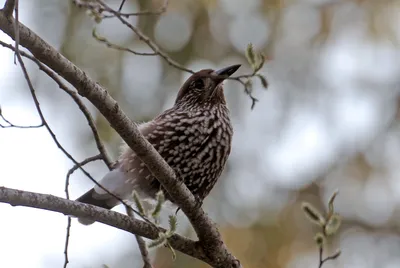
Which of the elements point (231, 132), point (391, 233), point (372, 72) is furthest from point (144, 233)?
point (372, 72)

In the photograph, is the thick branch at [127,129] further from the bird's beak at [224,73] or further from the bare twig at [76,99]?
the bird's beak at [224,73]

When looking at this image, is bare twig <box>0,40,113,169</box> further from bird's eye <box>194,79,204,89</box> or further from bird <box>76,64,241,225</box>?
bird's eye <box>194,79,204,89</box>

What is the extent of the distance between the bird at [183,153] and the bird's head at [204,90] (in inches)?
0.8

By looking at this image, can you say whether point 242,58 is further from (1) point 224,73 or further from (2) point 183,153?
(2) point 183,153

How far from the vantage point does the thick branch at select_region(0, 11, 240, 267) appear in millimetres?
3152

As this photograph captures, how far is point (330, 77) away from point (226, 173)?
1.73 meters

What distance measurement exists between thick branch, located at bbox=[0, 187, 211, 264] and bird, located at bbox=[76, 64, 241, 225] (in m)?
0.38

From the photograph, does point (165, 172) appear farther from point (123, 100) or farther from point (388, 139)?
point (388, 139)

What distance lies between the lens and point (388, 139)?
912 centimetres

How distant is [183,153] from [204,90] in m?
0.68

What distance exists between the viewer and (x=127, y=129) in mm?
3551

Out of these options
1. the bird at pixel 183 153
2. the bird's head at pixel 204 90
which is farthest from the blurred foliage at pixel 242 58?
the bird at pixel 183 153

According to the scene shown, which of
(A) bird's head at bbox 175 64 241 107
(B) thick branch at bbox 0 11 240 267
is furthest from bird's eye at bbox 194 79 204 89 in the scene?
(B) thick branch at bbox 0 11 240 267

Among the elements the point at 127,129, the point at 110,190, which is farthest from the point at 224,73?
the point at 127,129
